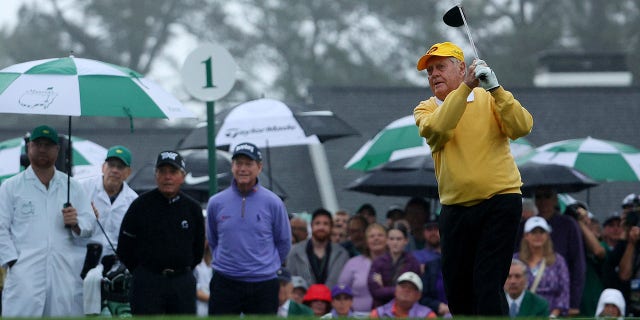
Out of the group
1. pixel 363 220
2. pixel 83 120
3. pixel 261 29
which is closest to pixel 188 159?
pixel 363 220

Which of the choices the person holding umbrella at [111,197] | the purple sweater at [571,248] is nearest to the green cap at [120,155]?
the person holding umbrella at [111,197]

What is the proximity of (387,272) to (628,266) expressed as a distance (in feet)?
7.67

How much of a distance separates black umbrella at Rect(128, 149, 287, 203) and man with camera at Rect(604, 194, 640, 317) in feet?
12.8

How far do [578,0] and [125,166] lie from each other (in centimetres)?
4282

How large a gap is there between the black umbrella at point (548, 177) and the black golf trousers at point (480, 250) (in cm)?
613

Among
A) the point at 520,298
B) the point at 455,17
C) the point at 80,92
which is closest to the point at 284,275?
the point at 520,298

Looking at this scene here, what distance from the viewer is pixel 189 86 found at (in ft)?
40.4

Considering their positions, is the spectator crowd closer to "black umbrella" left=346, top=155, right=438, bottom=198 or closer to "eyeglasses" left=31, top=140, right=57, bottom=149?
"eyeglasses" left=31, top=140, right=57, bottom=149

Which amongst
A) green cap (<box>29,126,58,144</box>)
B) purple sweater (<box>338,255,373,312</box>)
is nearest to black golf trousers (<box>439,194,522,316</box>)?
green cap (<box>29,126,58,144</box>)

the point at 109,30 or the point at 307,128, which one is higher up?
the point at 109,30

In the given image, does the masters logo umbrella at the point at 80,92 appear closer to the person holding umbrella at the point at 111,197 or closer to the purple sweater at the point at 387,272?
the person holding umbrella at the point at 111,197

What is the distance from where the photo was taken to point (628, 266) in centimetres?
1429

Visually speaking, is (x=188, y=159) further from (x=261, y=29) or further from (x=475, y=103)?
(x=261, y=29)

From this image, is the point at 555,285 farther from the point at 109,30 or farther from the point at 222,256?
the point at 109,30
